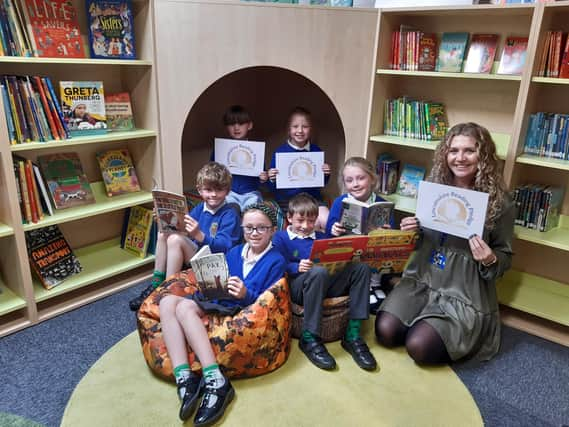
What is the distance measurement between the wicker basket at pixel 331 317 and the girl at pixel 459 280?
179mm

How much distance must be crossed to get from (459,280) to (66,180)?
2.18 meters

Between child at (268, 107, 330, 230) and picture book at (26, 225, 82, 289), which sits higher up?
child at (268, 107, 330, 230)

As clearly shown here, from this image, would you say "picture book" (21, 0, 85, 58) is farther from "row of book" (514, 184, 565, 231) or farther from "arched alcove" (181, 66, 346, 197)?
"row of book" (514, 184, 565, 231)

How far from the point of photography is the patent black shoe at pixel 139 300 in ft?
8.35

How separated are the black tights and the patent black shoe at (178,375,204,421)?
90 cm

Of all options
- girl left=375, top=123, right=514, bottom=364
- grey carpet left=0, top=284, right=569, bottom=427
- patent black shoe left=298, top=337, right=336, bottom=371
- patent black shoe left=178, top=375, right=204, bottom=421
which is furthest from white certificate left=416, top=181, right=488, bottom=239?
patent black shoe left=178, top=375, right=204, bottom=421

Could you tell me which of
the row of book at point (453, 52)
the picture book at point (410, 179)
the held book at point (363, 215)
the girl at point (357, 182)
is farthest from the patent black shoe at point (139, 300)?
the row of book at point (453, 52)

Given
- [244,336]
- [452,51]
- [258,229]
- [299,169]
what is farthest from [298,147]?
[244,336]

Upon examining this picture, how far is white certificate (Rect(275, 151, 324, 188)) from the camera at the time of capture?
9.68 feet

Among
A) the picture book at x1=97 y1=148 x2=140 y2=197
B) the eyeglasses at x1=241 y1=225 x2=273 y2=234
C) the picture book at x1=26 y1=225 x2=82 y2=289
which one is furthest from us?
the picture book at x1=97 y1=148 x2=140 y2=197

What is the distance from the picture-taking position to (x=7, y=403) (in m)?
1.86

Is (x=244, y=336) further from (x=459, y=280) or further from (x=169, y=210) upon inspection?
(x=459, y=280)

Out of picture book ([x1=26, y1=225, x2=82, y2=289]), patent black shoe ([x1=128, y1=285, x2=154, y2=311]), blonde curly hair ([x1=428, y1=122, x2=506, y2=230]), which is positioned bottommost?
patent black shoe ([x1=128, y1=285, x2=154, y2=311])

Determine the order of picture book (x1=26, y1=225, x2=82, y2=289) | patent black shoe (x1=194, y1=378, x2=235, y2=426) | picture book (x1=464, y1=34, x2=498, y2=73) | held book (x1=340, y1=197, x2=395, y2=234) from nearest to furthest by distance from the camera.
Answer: patent black shoe (x1=194, y1=378, x2=235, y2=426) < held book (x1=340, y1=197, x2=395, y2=234) < picture book (x1=26, y1=225, x2=82, y2=289) < picture book (x1=464, y1=34, x2=498, y2=73)
